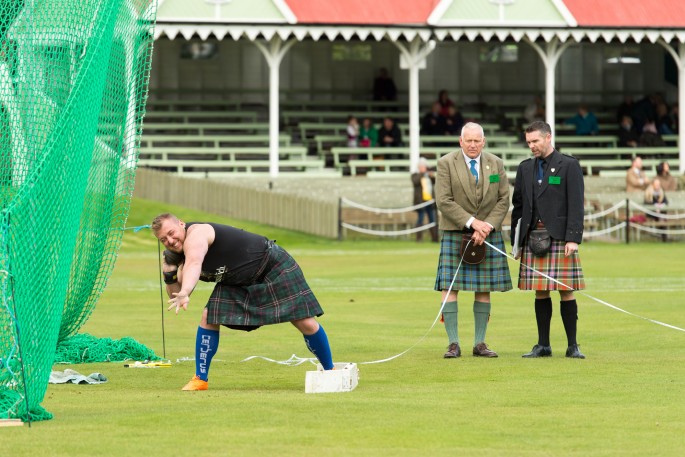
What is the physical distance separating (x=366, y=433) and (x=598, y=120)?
35066mm

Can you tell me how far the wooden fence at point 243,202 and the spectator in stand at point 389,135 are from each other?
16.7 feet

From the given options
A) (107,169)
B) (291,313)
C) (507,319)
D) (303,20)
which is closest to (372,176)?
(303,20)

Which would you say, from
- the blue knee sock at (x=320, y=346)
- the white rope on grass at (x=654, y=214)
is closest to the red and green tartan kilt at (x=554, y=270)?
the blue knee sock at (x=320, y=346)

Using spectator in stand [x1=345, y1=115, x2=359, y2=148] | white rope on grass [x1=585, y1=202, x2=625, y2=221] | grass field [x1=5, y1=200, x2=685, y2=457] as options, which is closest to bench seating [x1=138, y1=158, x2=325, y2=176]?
spectator in stand [x1=345, y1=115, x2=359, y2=148]

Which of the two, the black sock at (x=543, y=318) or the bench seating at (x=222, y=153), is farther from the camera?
the bench seating at (x=222, y=153)

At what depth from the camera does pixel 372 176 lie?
34.6 meters

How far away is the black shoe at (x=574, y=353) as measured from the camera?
1170 cm

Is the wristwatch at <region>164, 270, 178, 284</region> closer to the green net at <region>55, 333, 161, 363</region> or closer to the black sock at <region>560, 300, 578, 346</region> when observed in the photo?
the green net at <region>55, 333, 161, 363</region>

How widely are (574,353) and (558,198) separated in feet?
3.90

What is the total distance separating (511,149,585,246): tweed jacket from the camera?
11602 mm

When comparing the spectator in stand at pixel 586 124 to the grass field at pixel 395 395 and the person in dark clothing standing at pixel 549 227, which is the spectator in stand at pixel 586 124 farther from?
the person in dark clothing standing at pixel 549 227

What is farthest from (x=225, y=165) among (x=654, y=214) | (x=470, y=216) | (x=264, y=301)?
(x=264, y=301)

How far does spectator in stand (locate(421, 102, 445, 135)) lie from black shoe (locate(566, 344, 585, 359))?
87.8 feet

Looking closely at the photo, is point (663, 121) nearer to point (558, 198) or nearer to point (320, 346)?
point (558, 198)
